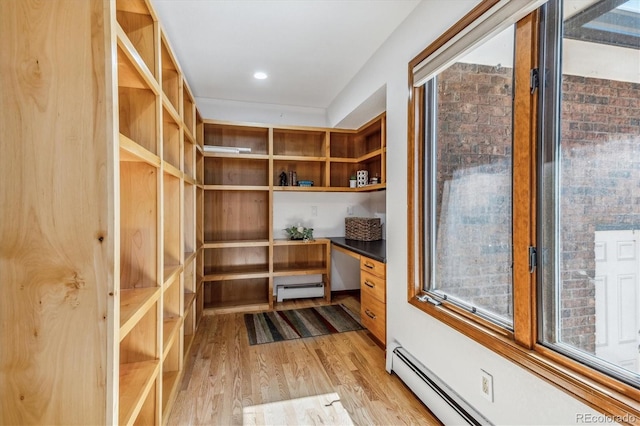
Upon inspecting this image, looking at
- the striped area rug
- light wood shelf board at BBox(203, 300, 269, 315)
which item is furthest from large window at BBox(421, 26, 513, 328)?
light wood shelf board at BBox(203, 300, 269, 315)

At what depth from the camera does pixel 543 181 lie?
1.22 metres

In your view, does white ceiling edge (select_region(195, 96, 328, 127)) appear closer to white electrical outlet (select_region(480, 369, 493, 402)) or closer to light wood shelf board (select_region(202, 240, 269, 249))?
light wood shelf board (select_region(202, 240, 269, 249))

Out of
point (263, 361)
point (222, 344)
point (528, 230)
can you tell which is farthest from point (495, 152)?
point (222, 344)

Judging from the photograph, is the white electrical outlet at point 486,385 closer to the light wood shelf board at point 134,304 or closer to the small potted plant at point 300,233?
the light wood shelf board at point 134,304

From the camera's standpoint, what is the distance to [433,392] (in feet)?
5.62

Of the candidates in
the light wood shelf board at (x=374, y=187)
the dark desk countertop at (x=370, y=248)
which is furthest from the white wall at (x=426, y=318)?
the light wood shelf board at (x=374, y=187)

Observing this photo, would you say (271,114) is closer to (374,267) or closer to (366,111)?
(366,111)

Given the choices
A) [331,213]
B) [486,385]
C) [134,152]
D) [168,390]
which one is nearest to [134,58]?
[134,152]

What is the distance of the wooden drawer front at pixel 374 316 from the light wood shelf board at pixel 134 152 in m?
1.94

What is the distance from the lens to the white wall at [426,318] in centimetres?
120

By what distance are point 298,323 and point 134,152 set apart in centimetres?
243

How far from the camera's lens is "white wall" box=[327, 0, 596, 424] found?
120 cm

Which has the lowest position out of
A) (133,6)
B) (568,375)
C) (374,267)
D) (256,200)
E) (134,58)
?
(568,375)

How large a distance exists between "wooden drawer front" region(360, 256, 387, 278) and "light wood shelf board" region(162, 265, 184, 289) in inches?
58.7
